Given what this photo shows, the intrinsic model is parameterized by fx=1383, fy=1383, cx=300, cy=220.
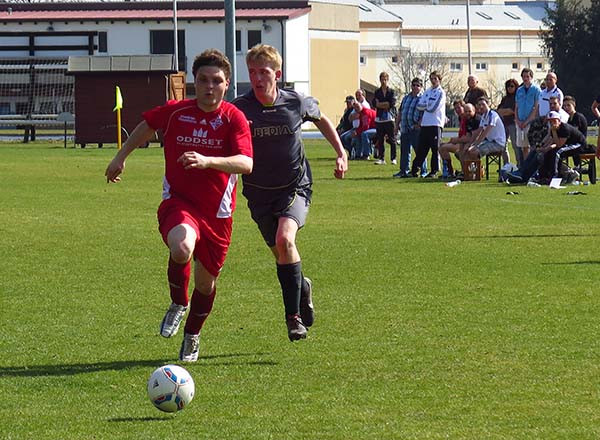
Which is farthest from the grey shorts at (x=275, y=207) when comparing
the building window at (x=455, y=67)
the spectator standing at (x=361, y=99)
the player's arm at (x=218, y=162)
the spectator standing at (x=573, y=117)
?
the building window at (x=455, y=67)

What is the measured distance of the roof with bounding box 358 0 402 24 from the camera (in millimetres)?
118375

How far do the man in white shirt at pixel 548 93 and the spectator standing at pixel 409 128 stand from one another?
266cm

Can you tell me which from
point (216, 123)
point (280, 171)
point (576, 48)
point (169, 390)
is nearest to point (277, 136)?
point (280, 171)

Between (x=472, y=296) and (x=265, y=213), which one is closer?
(x=265, y=213)

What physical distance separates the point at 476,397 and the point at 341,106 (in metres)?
84.9

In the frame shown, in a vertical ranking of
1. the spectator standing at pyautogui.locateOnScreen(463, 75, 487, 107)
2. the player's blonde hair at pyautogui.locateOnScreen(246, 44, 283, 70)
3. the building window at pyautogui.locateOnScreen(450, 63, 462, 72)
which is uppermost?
the building window at pyautogui.locateOnScreen(450, 63, 462, 72)

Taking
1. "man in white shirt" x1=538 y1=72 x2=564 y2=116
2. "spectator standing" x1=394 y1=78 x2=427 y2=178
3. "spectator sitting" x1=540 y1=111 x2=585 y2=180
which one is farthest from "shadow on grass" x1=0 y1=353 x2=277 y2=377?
"spectator standing" x1=394 y1=78 x2=427 y2=178

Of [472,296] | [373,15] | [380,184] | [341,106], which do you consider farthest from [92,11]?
[472,296]

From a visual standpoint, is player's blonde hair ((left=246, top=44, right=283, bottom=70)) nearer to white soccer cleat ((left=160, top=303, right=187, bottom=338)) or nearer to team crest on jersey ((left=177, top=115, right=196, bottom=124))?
team crest on jersey ((left=177, top=115, right=196, bottom=124))

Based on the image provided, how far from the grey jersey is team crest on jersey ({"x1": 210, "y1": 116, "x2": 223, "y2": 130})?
0.79 m

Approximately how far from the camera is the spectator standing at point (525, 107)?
25270 millimetres

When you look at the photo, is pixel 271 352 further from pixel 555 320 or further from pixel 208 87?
pixel 555 320

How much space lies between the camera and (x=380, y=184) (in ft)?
81.5

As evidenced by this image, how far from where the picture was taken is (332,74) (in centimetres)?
9125
